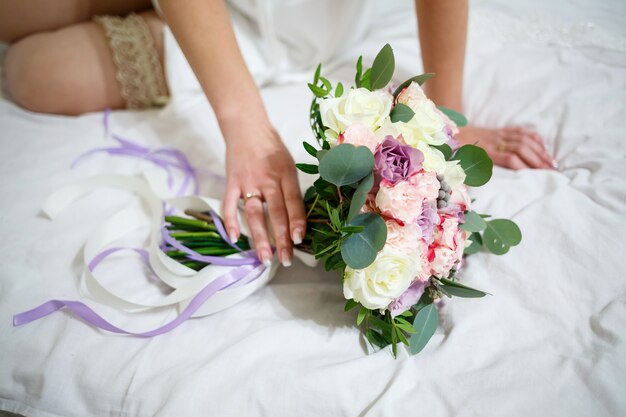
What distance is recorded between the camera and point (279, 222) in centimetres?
67

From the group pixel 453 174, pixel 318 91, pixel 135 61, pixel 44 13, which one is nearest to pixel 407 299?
pixel 453 174

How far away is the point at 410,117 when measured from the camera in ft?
1.73

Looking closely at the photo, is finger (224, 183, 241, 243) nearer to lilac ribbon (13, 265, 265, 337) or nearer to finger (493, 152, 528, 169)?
lilac ribbon (13, 265, 265, 337)

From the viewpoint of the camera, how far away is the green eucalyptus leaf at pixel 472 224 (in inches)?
22.5

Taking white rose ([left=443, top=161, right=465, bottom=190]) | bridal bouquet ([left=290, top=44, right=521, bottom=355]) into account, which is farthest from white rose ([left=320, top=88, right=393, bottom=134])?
white rose ([left=443, top=161, right=465, bottom=190])

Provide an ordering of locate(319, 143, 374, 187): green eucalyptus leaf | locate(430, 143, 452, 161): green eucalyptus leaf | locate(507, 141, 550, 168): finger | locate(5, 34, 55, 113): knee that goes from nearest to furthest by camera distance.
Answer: locate(319, 143, 374, 187): green eucalyptus leaf < locate(430, 143, 452, 161): green eucalyptus leaf < locate(507, 141, 550, 168): finger < locate(5, 34, 55, 113): knee

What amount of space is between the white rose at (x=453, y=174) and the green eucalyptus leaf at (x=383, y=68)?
0.14m

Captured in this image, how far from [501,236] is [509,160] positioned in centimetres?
27

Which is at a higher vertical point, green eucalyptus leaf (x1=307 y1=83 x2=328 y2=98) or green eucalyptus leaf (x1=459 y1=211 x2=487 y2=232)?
green eucalyptus leaf (x1=307 y1=83 x2=328 y2=98)

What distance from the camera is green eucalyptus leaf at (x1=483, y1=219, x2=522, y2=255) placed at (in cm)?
61

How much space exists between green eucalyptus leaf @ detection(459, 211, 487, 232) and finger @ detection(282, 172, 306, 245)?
0.22 meters

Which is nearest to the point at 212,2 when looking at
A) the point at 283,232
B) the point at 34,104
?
the point at 283,232

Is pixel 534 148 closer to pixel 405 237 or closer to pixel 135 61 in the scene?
pixel 405 237

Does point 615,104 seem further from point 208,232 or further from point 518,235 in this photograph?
point 208,232
